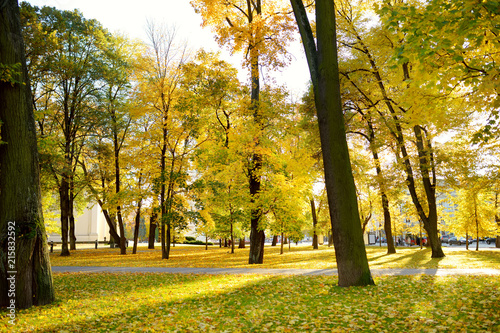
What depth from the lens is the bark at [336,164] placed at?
287 inches

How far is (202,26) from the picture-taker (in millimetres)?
17000

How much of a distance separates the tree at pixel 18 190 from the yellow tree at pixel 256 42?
9.33 m

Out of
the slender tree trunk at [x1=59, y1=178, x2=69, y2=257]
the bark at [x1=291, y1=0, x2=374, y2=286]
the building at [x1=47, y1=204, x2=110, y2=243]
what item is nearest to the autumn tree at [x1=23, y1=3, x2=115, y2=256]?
the slender tree trunk at [x1=59, y1=178, x2=69, y2=257]

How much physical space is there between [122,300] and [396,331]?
524 centimetres

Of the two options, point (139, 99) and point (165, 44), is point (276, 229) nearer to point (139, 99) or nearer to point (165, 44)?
point (139, 99)

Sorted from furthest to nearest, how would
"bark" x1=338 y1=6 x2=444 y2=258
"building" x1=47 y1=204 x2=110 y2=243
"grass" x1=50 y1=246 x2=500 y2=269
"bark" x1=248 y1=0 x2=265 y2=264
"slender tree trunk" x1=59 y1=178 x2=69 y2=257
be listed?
"building" x1=47 y1=204 x2=110 y2=243, "slender tree trunk" x1=59 y1=178 x2=69 y2=257, "bark" x1=338 y1=6 x2=444 y2=258, "bark" x1=248 y1=0 x2=265 y2=264, "grass" x1=50 y1=246 x2=500 y2=269

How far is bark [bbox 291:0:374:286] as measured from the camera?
730 centimetres

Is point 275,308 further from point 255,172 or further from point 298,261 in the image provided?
point 298,261

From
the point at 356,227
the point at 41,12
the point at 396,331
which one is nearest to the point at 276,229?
the point at 356,227

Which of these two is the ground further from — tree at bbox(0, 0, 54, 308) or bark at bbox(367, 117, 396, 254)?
bark at bbox(367, 117, 396, 254)

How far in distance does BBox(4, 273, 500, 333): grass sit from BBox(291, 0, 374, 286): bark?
1.81 feet

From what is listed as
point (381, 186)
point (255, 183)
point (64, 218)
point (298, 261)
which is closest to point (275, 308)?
point (255, 183)

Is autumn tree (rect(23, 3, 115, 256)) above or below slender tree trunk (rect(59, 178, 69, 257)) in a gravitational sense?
above

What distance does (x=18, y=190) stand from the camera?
632 centimetres
